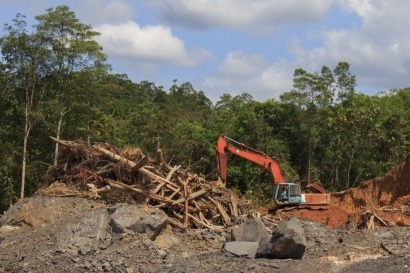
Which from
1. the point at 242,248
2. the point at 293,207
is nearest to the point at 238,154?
the point at 293,207

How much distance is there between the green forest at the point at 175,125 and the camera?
28016 mm

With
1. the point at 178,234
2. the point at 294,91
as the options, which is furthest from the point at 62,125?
the point at 178,234

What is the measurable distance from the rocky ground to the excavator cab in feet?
14.0

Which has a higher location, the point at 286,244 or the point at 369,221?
the point at 369,221

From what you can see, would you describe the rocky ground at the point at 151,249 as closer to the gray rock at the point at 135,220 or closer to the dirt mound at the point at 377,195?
the gray rock at the point at 135,220

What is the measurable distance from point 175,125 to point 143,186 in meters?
19.2

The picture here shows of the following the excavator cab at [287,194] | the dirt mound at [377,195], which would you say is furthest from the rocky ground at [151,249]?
the dirt mound at [377,195]

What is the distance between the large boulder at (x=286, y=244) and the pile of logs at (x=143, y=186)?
3.44 metres

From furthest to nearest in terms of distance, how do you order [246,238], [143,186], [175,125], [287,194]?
[175,125]
[287,194]
[143,186]
[246,238]

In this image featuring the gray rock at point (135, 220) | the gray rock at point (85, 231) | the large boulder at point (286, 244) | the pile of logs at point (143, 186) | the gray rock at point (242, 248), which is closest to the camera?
the large boulder at point (286, 244)

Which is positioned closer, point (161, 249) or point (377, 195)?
point (161, 249)

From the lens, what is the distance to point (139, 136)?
35.9m

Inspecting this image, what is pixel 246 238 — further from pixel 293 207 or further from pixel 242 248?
pixel 293 207

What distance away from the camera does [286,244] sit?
13.0 m
